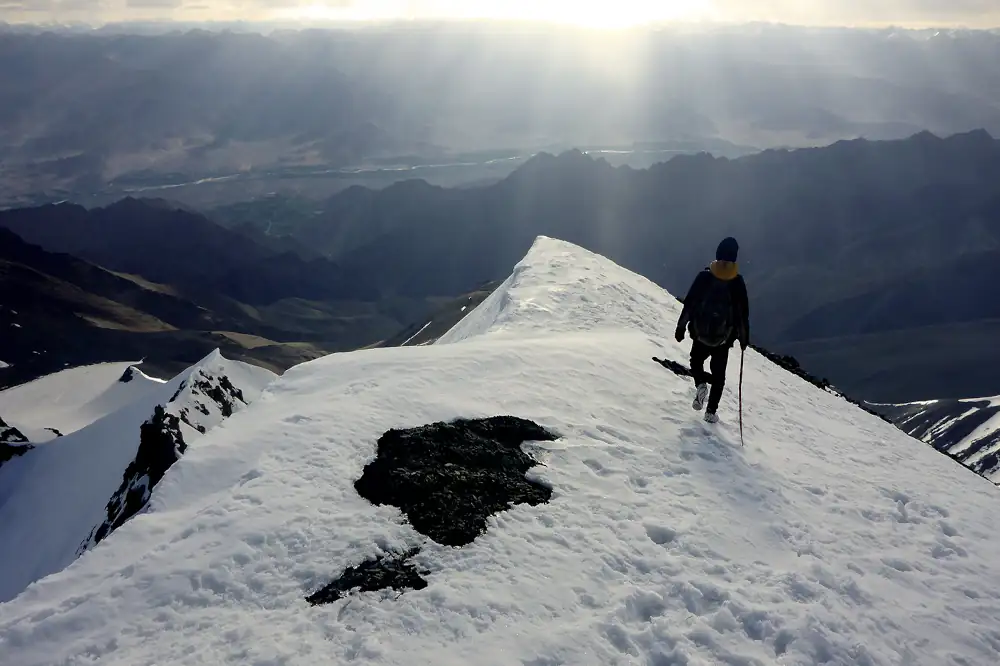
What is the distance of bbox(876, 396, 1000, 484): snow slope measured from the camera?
117m

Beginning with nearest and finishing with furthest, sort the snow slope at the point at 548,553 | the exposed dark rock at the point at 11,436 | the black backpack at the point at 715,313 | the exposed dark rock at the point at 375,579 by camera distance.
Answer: the snow slope at the point at 548,553 → the exposed dark rock at the point at 375,579 → the black backpack at the point at 715,313 → the exposed dark rock at the point at 11,436

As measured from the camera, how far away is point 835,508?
12523mm

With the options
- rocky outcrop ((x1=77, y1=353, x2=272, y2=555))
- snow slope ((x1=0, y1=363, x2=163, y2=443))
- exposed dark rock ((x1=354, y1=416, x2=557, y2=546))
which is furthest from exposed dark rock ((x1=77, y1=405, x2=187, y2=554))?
snow slope ((x1=0, y1=363, x2=163, y2=443))

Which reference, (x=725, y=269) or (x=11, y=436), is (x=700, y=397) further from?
(x=11, y=436)

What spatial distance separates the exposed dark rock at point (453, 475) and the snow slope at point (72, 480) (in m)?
32.9

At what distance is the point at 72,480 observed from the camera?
173 ft

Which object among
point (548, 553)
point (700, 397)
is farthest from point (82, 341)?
→ point (548, 553)

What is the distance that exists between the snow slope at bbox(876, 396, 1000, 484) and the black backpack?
123 meters

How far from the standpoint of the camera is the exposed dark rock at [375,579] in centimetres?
807

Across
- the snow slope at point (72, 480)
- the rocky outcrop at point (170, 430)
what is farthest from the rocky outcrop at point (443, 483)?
the snow slope at point (72, 480)

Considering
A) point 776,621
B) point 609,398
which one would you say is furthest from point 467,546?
point 609,398

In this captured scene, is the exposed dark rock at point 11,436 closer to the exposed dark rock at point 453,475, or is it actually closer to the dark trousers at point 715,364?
the exposed dark rock at point 453,475

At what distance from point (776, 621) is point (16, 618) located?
9296 millimetres

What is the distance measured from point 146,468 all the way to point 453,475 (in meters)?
36.6
